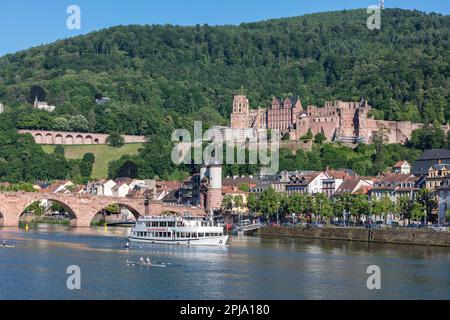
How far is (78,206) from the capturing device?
290 feet

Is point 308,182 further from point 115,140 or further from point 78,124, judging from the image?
point 78,124

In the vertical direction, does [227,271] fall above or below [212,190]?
below

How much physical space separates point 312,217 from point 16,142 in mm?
64659

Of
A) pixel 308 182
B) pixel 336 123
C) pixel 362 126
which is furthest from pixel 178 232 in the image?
pixel 336 123

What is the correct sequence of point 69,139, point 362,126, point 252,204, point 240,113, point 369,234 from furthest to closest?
1. point 240,113
2. point 69,139
3. point 362,126
4. point 252,204
5. point 369,234

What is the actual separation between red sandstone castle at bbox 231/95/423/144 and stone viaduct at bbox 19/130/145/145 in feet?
67.0

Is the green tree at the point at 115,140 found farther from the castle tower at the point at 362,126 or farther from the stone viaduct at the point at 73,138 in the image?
the castle tower at the point at 362,126

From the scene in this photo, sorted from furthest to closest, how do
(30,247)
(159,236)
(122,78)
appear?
(122,78) → (159,236) → (30,247)

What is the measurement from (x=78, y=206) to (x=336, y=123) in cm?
6204

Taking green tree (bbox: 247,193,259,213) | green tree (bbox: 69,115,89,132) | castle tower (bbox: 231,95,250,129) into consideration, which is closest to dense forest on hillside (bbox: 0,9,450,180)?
green tree (bbox: 69,115,89,132)

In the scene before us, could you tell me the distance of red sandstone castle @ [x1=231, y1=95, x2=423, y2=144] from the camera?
5458 inches

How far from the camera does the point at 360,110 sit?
140500 millimetres
